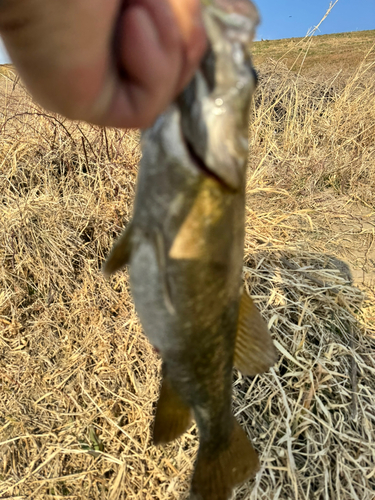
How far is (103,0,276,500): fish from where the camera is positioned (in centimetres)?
77

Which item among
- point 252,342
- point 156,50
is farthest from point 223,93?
point 252,342

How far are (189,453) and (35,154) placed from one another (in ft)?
10.5

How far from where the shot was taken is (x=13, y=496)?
2287mm

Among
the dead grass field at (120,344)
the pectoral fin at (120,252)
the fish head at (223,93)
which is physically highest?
the fish head at (223,93)

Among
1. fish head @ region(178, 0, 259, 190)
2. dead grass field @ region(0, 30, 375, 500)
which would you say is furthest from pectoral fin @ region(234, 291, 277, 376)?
dead grass field @ region(0, 30, 375, 500)

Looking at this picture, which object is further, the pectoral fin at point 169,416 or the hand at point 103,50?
the pectoral fin at point 169,416

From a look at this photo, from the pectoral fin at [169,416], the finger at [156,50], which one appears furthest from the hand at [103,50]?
the pectoral fin at [169,416]

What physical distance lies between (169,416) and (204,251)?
26.6 inches

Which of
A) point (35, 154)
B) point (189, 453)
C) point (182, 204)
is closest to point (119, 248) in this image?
point (182, 204)

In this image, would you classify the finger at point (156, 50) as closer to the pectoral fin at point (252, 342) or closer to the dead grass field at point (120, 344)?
the pectoral fin at point (252, 342)

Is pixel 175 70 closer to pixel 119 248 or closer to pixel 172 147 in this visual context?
pixel 172 147

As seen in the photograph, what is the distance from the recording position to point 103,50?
69 cm

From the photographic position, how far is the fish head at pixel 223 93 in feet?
2.43

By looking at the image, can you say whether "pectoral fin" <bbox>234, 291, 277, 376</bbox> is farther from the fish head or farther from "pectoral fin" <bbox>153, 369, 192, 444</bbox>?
the fish head
